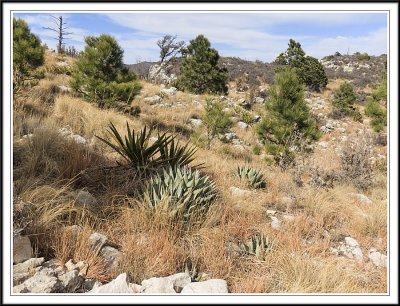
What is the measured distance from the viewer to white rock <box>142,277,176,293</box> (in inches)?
98.6

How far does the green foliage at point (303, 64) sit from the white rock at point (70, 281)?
26.5 m

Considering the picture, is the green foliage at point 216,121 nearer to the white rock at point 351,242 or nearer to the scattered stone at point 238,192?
the scattered stone at point 238,192

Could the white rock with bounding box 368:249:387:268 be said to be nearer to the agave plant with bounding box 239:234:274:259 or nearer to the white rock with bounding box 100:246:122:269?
the agave plant with bounding box 239:234:274:259

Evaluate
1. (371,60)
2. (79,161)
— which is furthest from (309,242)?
(371,60)

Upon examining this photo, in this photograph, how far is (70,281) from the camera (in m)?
2.41

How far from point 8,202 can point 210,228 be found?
2.02 m

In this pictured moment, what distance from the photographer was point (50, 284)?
229 cm

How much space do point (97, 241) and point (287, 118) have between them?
7246 mm

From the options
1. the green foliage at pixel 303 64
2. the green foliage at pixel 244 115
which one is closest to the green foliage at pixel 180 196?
the green foliage at pixel 244 115

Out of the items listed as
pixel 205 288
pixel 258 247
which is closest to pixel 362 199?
pixel 258 247

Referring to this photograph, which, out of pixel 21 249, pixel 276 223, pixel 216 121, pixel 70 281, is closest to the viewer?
pixel 70 281

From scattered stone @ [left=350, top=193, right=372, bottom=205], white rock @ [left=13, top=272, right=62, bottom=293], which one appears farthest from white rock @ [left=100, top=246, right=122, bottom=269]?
scattered stone @ [left=350, top=193, right=372, bottom=205]

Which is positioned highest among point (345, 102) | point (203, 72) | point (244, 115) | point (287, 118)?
point (203, 72)

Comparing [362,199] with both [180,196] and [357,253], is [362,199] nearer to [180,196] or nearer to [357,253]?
[357,253]
